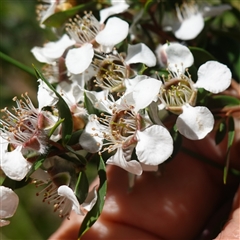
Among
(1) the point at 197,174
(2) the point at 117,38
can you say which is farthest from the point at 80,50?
(1) the point at 197,174

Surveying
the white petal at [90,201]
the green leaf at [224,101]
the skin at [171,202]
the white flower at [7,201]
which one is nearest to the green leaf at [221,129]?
the green leaf at [224,101]

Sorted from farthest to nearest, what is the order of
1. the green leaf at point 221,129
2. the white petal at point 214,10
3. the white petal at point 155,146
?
the white petal at point 214,10
the green leaf at point 221,129
the white petal at point 155,146

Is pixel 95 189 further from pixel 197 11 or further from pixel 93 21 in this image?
pixel 197 11

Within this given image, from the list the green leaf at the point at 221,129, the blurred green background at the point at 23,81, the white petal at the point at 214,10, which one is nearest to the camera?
the green leaf at the point at 221,129

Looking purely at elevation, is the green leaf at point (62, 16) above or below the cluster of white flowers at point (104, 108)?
above

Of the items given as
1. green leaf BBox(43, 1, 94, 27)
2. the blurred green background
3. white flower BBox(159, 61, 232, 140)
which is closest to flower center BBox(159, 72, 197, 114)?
white flower BBox(159, 61, 232, 140)

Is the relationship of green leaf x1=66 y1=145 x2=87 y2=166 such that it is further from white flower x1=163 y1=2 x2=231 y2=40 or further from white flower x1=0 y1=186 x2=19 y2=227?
white flower x1=163 y1=2 x2=231 y2=40

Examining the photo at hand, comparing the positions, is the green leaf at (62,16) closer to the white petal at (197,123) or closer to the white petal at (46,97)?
the white petal at (46,97)

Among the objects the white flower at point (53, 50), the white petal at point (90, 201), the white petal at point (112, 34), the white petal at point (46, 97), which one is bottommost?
the white petal at point (90, 201)
